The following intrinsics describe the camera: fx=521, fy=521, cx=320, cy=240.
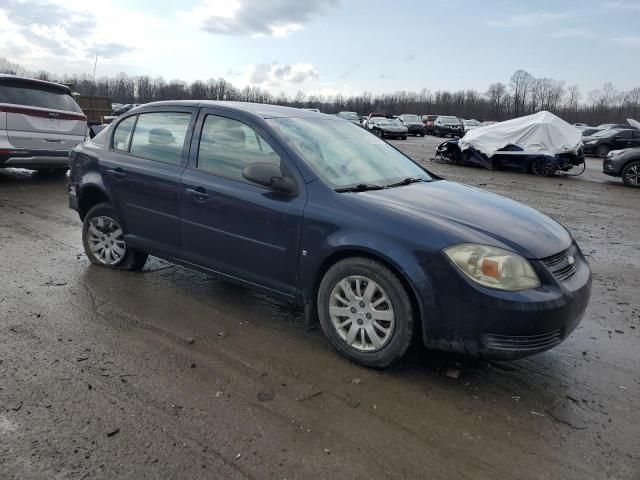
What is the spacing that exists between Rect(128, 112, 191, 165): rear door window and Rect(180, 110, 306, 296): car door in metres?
0.21

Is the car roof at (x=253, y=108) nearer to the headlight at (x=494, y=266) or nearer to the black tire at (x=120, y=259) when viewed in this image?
the black tire at (x=120, y=259)

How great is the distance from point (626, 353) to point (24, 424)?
13.2ft

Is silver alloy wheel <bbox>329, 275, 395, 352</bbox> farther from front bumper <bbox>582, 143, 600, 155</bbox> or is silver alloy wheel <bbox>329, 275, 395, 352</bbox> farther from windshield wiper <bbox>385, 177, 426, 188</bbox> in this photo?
front bumper <bbox>582, 143, 600, 155</bbox>

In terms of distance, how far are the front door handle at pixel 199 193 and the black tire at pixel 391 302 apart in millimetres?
1237

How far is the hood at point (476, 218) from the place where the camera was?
3.21 metres

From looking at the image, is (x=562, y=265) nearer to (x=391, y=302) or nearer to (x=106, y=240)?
(x=391, y=302)

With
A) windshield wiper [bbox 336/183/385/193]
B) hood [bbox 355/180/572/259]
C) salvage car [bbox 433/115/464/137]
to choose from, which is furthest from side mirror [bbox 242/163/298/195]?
salvage car [bbox 433/115/464/137]

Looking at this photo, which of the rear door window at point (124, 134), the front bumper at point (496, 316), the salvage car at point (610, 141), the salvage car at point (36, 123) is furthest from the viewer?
the salvage car at point (610, 141)

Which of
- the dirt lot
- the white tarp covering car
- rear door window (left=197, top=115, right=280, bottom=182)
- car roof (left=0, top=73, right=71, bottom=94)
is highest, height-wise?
the white tarp covering car

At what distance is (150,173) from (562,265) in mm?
3359

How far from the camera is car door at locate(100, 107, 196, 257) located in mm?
4445

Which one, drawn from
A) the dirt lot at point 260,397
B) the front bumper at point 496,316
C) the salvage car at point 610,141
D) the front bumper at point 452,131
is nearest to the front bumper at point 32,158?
the dirt lot at point 260,397

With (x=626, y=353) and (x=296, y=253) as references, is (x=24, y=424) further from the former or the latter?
(x=626, y=353)

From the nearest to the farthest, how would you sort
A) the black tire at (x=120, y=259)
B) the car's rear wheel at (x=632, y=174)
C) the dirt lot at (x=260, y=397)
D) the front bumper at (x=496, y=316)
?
the dirt lot at (x=260, y=397) < the front bumper at (x=496, y=316) < the black tire at (x=120, y=259) < the car's rear wheel at (x=632, y=174)
